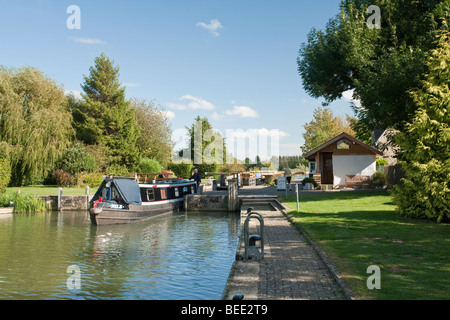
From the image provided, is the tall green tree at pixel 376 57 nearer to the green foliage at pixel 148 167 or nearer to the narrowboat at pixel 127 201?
the narrowboat at pixel 127 201

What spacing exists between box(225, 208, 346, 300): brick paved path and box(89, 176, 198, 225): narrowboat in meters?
12.4

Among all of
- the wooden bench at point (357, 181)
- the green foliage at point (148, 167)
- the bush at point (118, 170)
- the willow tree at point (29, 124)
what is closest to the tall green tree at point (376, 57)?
the wooden bench at point (357, 181)

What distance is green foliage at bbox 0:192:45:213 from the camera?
26062 mm

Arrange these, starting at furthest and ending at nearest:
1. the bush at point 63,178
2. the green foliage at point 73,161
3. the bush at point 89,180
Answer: the bush at point 89,180 → the green foliage at point 73,161 → the bush at point 63,178

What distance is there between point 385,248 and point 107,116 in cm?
4567

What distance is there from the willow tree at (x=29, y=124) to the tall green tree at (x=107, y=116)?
10.8 meters

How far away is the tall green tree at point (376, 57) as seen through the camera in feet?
68.8

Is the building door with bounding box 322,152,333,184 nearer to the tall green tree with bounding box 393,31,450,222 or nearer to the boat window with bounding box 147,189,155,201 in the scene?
the boat window with bounding box 147,189,155,201

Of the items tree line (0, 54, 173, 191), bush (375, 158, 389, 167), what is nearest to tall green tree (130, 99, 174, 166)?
tree line (0, 54, 173, 191)

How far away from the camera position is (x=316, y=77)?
28.7m

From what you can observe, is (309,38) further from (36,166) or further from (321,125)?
(321,125)

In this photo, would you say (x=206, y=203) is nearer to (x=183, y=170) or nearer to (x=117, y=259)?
(x=117, y=259)

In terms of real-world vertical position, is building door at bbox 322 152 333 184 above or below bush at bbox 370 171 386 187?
above

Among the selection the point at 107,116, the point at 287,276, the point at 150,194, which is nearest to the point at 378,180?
the point at 150,194
